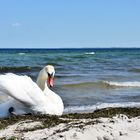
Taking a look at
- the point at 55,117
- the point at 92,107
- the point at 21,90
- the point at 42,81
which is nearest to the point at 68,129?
the point at 55,117

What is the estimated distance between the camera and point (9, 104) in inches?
354

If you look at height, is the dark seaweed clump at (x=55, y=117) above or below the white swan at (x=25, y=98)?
below

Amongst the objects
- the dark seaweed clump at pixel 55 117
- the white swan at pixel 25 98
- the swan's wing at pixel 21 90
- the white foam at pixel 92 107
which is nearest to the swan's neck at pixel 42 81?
the white swan at pixel 25 98

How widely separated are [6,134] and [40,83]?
3.26 meters

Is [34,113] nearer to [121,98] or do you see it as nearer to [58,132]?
[58,132]

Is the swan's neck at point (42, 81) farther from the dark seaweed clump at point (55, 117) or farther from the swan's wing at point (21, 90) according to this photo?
the dark seaweed clump at point (55, 117)

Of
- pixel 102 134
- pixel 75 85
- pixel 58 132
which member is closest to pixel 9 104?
pixel 58 132

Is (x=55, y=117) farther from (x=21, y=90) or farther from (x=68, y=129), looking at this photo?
(x=68, y=129)

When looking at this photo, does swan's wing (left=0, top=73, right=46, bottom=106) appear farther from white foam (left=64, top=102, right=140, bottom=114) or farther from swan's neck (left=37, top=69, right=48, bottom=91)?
white foam (left=64, top=102, right=140, bottom=114)

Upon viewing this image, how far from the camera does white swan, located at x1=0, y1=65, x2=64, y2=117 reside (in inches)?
329

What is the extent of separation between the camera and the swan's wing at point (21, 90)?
327 inches

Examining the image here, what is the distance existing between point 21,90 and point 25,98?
18 centimetres

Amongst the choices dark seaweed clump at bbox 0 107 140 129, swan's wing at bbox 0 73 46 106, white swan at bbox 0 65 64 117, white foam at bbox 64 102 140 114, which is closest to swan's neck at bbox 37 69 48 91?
white swan at bbox 0 65 64 117

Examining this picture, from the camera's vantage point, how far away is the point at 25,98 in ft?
28.0
